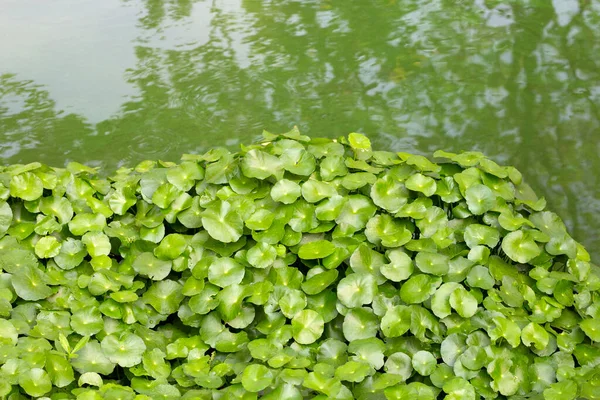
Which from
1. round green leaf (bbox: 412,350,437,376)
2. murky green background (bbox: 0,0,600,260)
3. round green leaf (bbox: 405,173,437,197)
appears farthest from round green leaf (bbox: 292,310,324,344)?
murky green background (bbox: 0,0,600,260)

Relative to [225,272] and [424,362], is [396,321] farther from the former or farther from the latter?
[225,272]

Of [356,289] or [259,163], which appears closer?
[356,289]

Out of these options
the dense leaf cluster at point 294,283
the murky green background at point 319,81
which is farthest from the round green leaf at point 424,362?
the murky green background at point 319,81

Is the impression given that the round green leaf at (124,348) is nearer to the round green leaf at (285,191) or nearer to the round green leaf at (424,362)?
the round green leaf at (285,191)

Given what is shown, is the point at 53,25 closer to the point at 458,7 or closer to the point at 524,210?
the point at 458,7

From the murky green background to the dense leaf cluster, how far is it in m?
0.63

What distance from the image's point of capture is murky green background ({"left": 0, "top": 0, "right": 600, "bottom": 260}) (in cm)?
316

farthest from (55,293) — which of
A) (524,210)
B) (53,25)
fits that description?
(53,25)

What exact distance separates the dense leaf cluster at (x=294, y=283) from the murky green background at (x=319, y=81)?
634 millimetres

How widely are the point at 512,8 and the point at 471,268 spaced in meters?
2.53

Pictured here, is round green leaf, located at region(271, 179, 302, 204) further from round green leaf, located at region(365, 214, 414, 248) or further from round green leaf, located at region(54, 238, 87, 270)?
round green leaf, located at region(54, 238, 87, 270)

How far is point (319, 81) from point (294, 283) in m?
1.72

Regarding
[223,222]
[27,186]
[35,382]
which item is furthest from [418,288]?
[27,186]

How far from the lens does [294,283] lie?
84.4 inches
